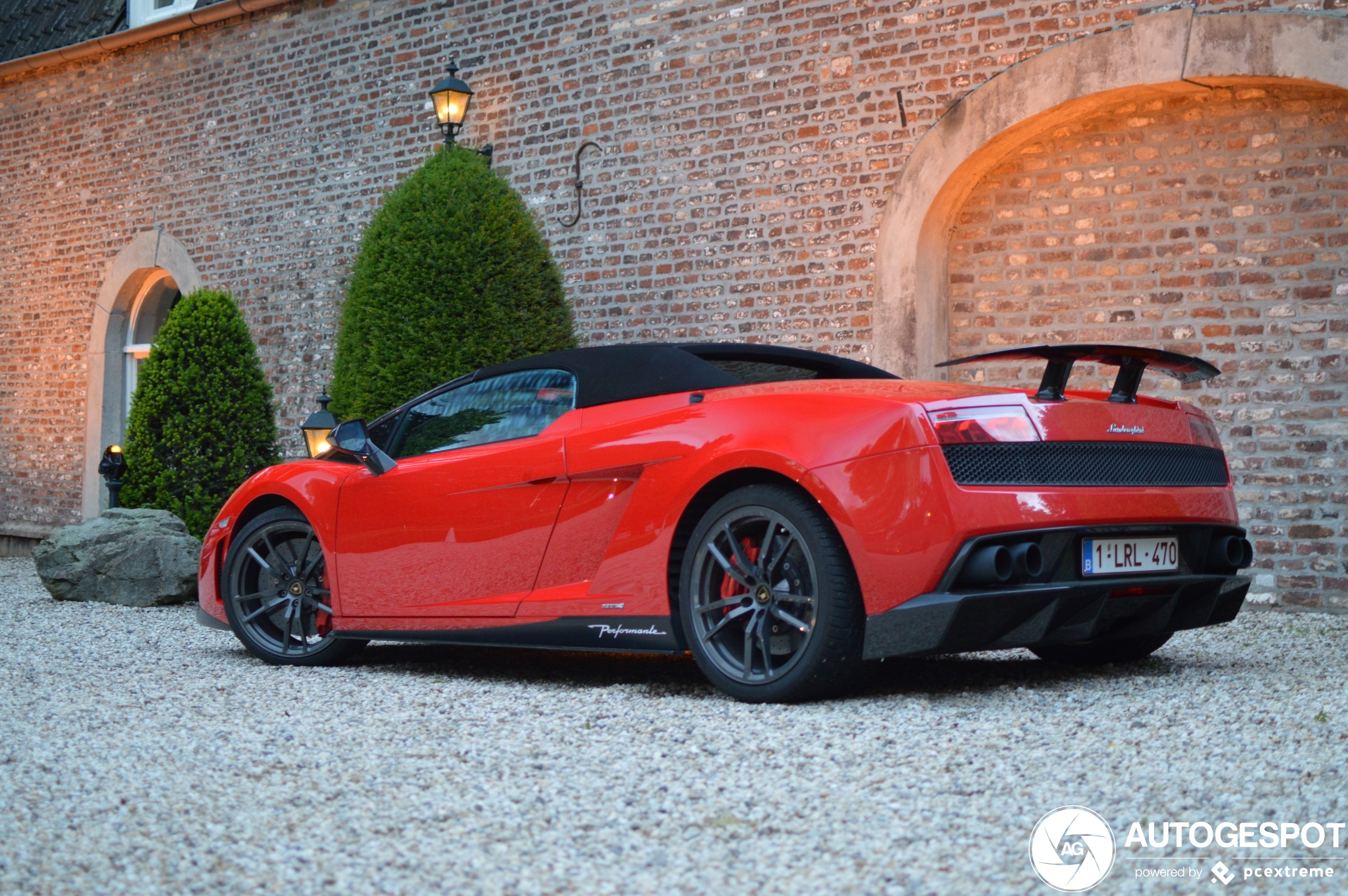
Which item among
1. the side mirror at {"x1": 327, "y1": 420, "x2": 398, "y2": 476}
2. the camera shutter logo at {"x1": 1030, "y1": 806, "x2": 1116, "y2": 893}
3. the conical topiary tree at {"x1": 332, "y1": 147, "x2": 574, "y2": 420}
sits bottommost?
the camera shutter logo at {"x1": 1030, "y1": 806, "x2": 1116, "y2": 893}

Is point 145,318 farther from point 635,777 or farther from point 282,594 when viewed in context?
point 635,777

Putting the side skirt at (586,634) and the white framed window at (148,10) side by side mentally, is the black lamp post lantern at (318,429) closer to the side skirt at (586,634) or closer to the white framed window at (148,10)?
the side skirt at (586,634)

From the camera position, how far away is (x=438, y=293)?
8.95m

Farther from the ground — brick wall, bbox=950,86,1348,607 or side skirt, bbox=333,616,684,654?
brick wall, bbox=950,86,1348,607

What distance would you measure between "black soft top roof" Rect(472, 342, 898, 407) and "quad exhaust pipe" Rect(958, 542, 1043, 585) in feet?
3.32

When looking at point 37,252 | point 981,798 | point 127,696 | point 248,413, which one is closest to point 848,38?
point 248,413

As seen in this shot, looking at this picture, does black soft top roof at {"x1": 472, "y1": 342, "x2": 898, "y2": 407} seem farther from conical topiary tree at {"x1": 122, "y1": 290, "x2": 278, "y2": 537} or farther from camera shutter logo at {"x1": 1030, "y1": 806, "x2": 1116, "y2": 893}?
conical topiary tree at {"x1": 122, "y1": 290, "x2": 278, "y2": 537}

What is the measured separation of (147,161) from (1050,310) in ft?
32.3

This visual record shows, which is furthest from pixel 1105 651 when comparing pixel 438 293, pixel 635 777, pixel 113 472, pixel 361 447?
pixel 113 472

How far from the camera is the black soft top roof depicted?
447 cm

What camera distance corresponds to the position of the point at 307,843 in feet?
8.50

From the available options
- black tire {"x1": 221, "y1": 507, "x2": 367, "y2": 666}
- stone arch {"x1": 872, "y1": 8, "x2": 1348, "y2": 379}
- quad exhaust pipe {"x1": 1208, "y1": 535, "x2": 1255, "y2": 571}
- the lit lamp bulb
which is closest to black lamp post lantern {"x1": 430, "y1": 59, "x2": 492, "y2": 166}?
the lit lamp bulb

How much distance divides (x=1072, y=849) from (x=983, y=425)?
4.98 ft

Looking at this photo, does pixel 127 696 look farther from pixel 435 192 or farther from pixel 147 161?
pixel 147 161
